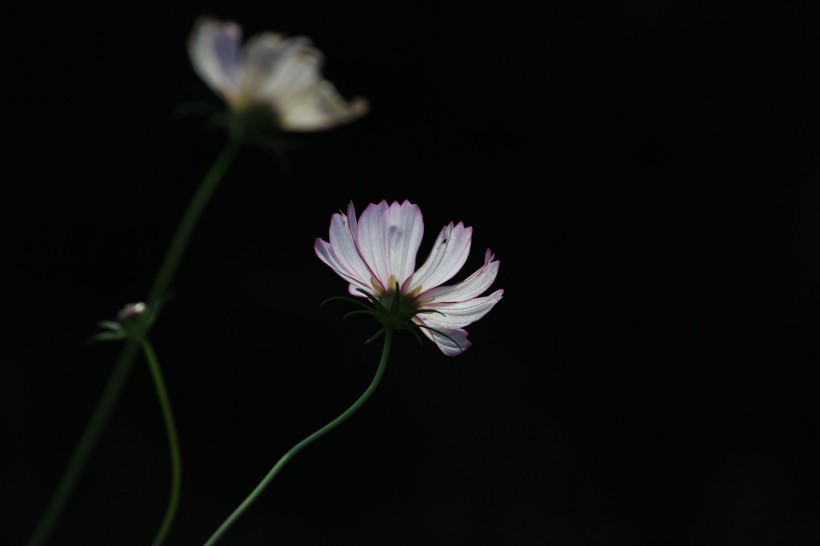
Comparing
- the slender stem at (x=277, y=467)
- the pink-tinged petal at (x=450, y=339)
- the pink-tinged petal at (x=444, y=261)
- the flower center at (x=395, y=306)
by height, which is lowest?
the slender stem at (x=277, y=467)

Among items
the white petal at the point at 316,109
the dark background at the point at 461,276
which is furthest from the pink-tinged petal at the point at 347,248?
the dark background at the point at 461,276

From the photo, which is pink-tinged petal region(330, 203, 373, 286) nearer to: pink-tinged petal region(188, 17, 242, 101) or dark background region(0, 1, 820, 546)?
pink-tinged petal region(188, 17, 242, 101)

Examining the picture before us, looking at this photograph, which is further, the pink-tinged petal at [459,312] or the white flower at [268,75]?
the white flower at [268,75]

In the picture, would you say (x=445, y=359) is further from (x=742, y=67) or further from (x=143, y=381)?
(x=742, y=67)

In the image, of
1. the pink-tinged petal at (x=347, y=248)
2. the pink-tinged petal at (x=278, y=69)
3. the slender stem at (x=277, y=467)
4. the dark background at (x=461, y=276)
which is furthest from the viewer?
the dark background at (x=461, y=276)

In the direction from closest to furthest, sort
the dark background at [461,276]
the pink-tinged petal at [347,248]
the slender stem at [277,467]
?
the slender stem at [277,467] < the pink-tinged petal at [347,248] < the dark background at [461,276]

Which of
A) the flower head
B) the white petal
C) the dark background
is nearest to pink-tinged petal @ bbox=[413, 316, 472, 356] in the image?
the flower head

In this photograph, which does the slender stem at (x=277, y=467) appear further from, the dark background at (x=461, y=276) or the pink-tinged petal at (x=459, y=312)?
the dark background at (x=461, y=276)
